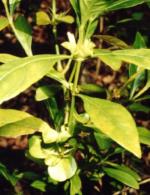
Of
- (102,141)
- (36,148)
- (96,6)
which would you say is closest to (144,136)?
(102,141)

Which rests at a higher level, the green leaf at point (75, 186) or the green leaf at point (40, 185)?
the green leaf at point (75, 186)

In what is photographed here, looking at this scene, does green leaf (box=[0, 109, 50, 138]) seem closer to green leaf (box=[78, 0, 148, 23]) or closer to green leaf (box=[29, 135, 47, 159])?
green leaf (box=[29, 135, 47, 159])

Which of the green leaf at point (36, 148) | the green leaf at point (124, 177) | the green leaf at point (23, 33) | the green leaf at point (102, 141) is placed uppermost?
the green leaf at point (23, 33)

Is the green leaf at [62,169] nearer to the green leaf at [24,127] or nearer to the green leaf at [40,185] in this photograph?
the green leaf at [24,127]

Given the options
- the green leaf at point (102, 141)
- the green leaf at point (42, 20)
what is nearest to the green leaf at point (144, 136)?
the green leaf at point (102, 141)

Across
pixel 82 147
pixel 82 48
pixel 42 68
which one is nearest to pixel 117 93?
pixel 82 147

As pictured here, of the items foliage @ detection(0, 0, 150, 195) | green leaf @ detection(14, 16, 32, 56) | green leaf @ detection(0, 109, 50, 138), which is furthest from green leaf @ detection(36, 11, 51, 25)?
green leaf @ detection(0, 109, 50, 138)

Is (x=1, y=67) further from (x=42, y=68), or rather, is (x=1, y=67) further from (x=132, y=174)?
(x=132, y=174)
